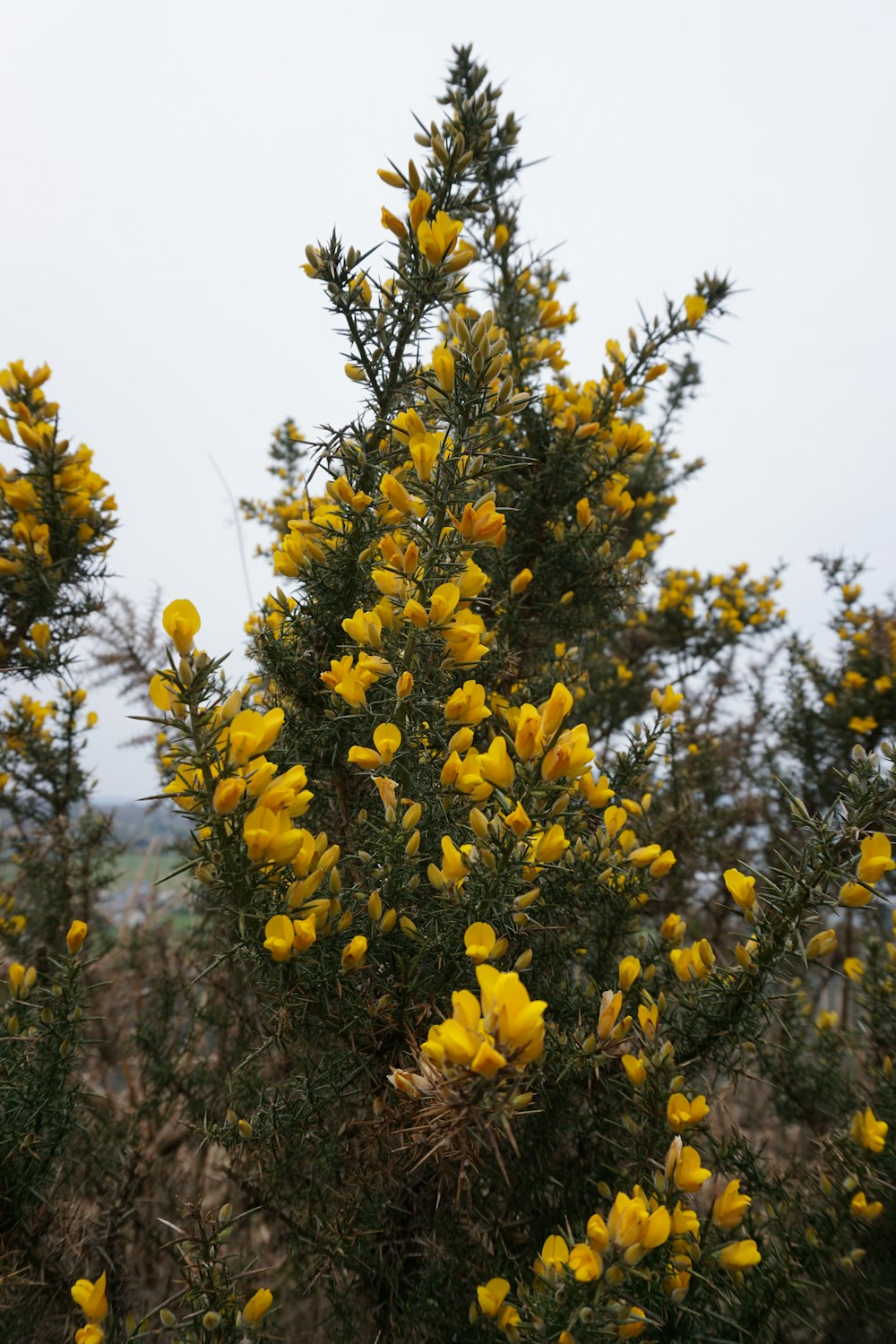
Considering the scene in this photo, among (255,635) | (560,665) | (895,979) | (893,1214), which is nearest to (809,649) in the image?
(895,979)

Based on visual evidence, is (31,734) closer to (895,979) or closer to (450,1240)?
(450,1240)

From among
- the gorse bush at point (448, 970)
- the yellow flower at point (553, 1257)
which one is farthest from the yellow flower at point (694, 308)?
the yellow flower at point (553, 1257)

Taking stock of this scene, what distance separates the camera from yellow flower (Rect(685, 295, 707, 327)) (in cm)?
204

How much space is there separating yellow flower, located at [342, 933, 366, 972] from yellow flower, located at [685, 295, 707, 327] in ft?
6.84

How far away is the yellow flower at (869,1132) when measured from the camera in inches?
54.7

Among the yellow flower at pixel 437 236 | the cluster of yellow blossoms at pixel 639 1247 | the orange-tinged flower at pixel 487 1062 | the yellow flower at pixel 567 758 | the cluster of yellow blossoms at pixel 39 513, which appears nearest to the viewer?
the orange-tinged flower at pixel 487 1062

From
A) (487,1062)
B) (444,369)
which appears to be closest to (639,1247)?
(487,1062)

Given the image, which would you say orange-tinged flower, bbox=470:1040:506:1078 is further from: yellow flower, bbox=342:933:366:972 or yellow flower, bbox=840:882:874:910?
yellow flower, bbox=840:882:874:910

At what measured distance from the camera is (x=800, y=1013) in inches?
94.5

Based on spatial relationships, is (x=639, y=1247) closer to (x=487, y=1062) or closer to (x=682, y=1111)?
(x=682, y=1111)

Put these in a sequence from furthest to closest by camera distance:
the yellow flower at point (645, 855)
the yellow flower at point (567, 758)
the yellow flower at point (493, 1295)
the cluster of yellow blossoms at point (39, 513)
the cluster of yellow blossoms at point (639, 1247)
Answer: the cluster of yellow blossoms at point (39, 513) < the yellow flower at point (645, 855) < the yellow flower at point (493, 1295) < the yellow flower at point (567, 758) < the cluster of yellow blossoms at point (639, 1247)

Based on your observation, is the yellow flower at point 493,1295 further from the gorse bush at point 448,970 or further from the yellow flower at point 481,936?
the yellow flower at point 481,936

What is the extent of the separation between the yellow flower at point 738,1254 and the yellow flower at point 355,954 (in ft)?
2.56

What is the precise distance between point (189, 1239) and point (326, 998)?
447mm
